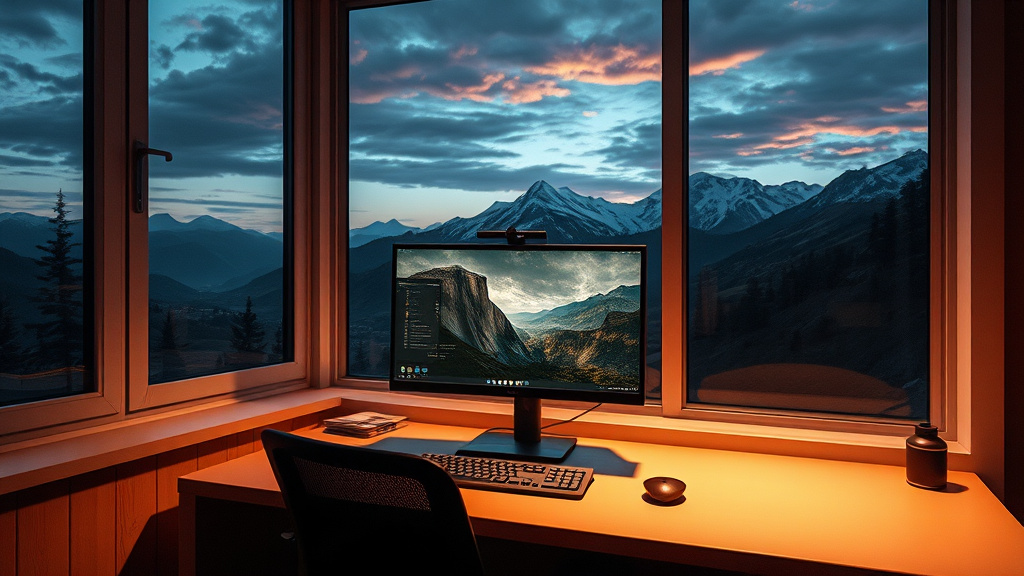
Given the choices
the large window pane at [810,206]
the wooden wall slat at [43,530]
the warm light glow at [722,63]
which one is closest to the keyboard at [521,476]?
the large window pane at [810,206]

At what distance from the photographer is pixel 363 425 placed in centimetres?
205

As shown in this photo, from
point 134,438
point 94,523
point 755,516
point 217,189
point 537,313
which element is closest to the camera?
point 755,516

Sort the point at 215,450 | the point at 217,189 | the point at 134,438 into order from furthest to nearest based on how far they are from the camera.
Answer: the point at 217,189, the point at 215,450, the point at 134,438

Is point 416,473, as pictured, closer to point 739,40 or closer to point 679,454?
point 679,454

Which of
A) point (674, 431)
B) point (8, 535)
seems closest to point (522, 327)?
point (674, 431)

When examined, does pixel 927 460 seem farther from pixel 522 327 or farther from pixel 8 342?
pixel 8 342

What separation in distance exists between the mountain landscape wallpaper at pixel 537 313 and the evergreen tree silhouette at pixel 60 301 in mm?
890

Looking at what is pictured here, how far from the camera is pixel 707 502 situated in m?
1.46

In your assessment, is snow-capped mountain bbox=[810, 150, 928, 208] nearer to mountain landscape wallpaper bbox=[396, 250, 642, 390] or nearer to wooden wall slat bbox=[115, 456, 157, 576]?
mountain landscape wallpaper bbox=[396, 250, 642, 390]

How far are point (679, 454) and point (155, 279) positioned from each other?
1.67 meters

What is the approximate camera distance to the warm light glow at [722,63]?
6.81 feet

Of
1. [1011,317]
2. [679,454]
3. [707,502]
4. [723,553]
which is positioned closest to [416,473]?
[723,553]

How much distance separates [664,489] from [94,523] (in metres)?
1.40

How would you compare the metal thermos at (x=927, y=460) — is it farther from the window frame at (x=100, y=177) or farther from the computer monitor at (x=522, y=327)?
the window frame at (x=100, y=177)
